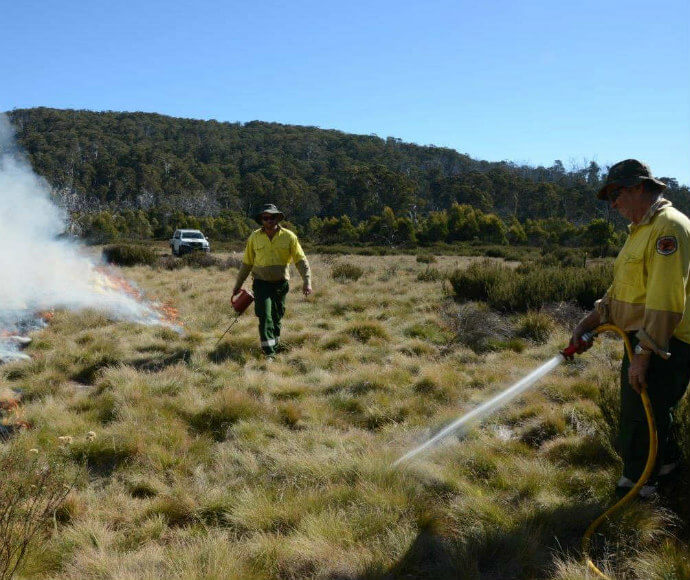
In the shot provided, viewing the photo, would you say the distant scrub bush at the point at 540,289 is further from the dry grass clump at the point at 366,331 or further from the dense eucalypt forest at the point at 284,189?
the dense eucalypt forest at the point at 284,189

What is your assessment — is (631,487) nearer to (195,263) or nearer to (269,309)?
(269,309)

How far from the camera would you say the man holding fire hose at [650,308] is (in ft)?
8.04

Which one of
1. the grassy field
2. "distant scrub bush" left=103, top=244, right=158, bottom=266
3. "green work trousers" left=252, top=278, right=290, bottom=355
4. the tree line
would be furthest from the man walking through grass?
the tree line

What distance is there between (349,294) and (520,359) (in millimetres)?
5697

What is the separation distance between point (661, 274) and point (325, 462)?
7.45ft

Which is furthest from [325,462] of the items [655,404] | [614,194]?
[614,194]

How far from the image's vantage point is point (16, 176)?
9094 millimetres

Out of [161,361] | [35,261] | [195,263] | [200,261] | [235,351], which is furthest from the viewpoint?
[200,261]

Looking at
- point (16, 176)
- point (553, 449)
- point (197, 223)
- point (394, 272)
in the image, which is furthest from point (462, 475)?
point (197, 223)

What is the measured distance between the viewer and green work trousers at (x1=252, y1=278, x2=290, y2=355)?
6598 millimetres

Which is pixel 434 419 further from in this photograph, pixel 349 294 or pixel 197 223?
pixel 197 223

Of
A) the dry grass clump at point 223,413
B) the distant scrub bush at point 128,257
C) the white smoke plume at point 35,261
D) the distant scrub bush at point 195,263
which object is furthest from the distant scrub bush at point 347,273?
the dry grass clump at point 223,413

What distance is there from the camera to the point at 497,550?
261 centimetres

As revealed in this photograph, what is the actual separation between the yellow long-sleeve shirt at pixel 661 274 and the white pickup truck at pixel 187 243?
24.0m
